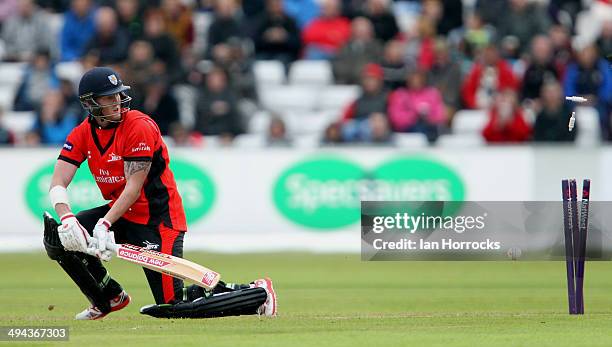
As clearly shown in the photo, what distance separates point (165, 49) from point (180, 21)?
110cm

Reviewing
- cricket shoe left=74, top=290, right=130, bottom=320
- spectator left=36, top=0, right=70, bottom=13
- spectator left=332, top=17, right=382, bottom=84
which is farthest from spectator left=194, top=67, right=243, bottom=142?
cricket shoe left=74, top=290, right=130, bottom=320

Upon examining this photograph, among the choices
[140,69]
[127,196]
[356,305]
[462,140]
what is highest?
[140,69]

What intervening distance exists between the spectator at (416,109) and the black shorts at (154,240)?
31.0 ft

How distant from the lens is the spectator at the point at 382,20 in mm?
20259

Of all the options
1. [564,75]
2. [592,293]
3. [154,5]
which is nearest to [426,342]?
[592,293]

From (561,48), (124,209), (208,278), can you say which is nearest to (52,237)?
(124,209)

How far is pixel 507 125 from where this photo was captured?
18234 millimetres

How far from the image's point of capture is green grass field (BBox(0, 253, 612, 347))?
8.43 metres

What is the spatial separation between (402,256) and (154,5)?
1147 cm

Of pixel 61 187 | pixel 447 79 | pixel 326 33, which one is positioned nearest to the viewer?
pixel 61 187

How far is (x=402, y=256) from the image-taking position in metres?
10.1

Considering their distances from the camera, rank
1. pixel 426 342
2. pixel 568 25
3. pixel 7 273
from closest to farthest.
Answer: pixel 426 342 → pixel 7 273 → pixel 568 25

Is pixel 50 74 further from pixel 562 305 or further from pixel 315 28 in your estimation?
pixel 562 305

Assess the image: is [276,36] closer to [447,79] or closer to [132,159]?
[447,79]
